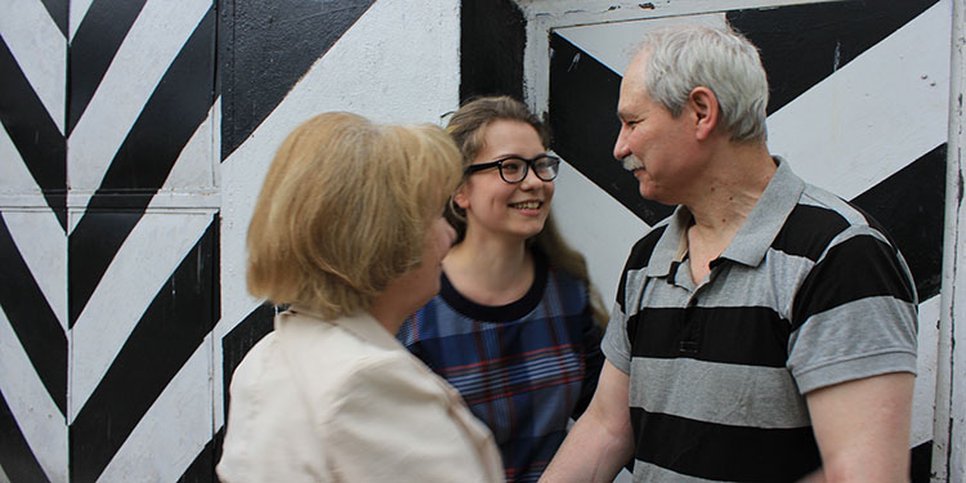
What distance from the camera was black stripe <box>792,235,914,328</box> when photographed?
1.37 m

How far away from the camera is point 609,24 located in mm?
2455

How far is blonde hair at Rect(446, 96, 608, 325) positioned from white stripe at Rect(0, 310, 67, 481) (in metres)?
2.34

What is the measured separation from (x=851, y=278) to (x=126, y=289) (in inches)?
108

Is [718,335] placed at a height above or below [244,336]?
above

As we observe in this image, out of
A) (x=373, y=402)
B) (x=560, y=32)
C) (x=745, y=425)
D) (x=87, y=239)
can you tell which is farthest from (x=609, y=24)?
(x=87, y=239)

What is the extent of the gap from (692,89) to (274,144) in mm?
1611

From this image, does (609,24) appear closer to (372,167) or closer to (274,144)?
(274,144)

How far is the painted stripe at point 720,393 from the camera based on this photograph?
1453 millimetres

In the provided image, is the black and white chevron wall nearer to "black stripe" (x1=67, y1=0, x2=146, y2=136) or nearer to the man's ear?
"black stripe" (x1=67, y1=0, x2=146, y2=136)

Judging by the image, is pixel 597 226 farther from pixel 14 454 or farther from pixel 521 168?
pixel 14 454

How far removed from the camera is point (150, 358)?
3236mm

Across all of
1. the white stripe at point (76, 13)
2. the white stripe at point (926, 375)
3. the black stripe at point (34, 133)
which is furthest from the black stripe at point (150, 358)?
the white stripe at point (926, 375)

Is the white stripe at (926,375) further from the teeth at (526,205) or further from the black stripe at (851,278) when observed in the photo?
the teeth at (526,205)

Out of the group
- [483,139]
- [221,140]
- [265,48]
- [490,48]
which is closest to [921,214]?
[483,139]
